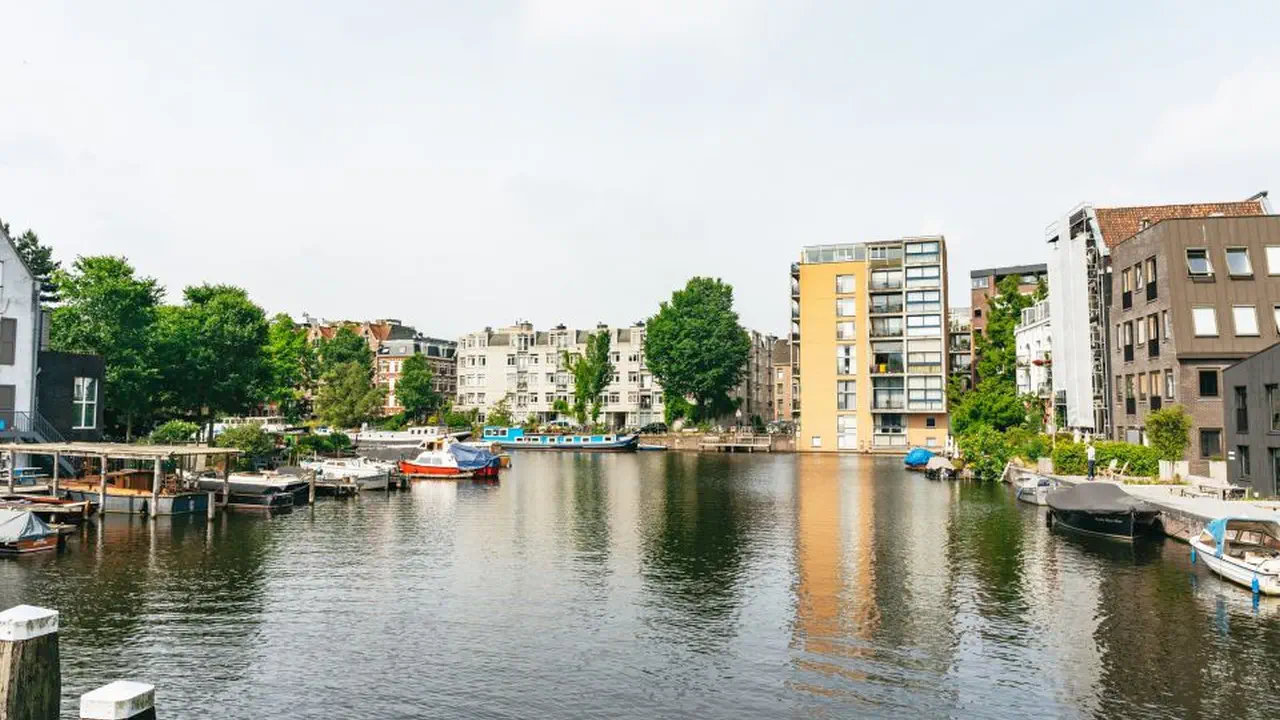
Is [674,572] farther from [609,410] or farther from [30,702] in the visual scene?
[609,410]

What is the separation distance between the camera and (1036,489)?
2082 inches

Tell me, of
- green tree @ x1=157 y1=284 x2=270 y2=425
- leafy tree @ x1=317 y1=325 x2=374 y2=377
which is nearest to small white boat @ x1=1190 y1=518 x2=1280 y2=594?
green tree @ x1=157 y1=284 x2=270 y2=425

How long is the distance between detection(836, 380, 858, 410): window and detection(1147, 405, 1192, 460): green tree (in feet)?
213

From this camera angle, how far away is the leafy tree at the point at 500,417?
14388 cm

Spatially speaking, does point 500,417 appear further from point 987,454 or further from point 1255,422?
point 1255,422

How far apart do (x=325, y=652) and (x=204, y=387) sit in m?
61.8

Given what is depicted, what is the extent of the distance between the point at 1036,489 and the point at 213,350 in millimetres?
66084

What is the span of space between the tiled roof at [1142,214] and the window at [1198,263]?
1489 centimetres

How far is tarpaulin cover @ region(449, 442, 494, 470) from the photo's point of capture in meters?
77.4

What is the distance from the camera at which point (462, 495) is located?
62719 mm

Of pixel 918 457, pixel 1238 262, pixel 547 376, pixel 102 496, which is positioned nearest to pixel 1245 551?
pixel 1238 262

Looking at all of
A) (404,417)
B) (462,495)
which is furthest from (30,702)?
(404,417)

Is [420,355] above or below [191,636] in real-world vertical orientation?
above

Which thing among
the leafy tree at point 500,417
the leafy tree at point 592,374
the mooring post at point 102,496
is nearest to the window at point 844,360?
the leafy tree at point 592,374
